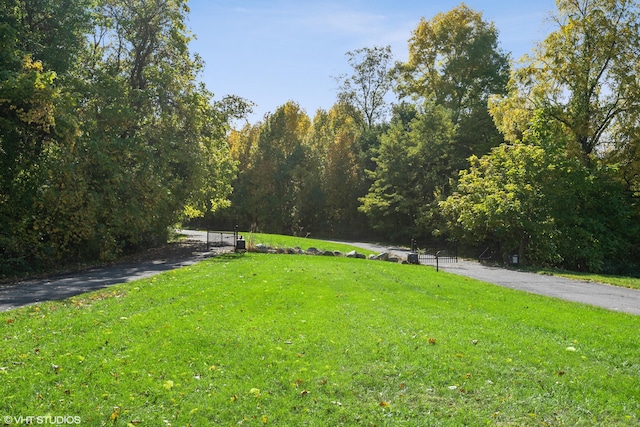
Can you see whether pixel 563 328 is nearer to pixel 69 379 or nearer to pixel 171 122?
pixel 69 379

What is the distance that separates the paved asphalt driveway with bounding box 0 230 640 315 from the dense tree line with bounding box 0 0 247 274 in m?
2.24

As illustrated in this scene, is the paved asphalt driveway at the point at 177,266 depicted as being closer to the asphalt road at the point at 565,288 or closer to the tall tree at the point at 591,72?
the asphalt road at the point at 565,288

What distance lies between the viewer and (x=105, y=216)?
58.6ft

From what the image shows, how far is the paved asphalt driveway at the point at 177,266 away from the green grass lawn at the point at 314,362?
1.66m

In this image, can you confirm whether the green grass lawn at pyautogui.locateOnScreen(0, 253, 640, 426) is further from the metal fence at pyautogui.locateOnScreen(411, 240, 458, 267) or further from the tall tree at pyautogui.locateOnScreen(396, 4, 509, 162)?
the tall tree at pyautogui.locateOnScreen(396, 4, 509, 162)

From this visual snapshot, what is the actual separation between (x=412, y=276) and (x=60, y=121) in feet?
42.0

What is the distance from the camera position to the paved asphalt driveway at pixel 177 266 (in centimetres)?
1035

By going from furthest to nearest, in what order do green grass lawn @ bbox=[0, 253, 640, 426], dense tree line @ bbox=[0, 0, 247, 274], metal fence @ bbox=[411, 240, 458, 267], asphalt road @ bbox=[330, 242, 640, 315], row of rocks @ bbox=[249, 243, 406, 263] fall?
metal fence @ bbox=[411, 240, 458, 267] → row of rocks @ bbox=[249, 243, 406, 263] → dense tree line @ bbox=[0, 0, 247, 274] → asphalt road @ bbox=[330, 242, 640, 315] → green grass lawn @ bbox=[0, 253, 640, 426]

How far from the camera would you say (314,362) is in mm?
5406

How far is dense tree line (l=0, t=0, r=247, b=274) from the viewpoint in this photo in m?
14.9

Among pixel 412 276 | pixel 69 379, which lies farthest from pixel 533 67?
pixel 69 379

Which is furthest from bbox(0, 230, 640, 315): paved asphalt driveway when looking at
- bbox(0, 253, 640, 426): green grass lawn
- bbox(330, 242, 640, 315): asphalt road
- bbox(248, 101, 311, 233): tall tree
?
bbox(248, 101, 311, 233): tall tree

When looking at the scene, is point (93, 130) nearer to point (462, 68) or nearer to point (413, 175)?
point (413, 175)

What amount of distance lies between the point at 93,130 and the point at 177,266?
6735 millimetres
